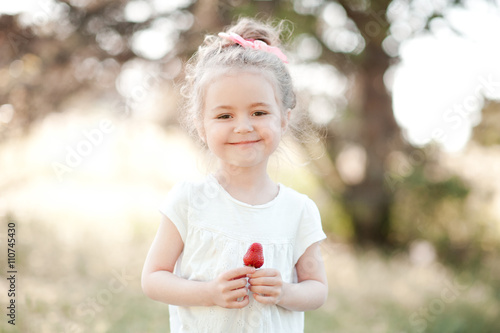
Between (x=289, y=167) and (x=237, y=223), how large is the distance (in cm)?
136

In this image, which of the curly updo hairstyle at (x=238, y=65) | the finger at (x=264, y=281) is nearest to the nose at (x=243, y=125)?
the curly updo hairstyle at (x=238, y=65)

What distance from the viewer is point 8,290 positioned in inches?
142

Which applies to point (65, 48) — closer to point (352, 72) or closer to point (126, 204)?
point (126, 204)

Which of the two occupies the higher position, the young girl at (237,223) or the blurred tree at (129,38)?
the blurred tree at (129,38)

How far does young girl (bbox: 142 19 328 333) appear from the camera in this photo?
1891mm

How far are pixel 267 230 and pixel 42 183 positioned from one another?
18.6 ft

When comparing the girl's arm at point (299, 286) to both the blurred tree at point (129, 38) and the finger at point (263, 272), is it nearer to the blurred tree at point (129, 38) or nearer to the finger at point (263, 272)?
the finger at point (263, 272)

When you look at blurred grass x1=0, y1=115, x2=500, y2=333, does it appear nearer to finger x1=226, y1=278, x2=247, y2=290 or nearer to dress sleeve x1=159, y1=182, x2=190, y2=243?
dress sleeve x1=159, y1=182, x2=190, y2=243

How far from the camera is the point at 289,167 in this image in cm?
326

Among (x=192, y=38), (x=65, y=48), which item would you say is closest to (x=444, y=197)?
(x=192, y=38)

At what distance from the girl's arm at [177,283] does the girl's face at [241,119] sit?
38 centimetres

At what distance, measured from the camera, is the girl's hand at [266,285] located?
1775 mm

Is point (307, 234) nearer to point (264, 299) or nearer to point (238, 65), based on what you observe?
point (264, 299)

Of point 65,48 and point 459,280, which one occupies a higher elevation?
point 65,48
